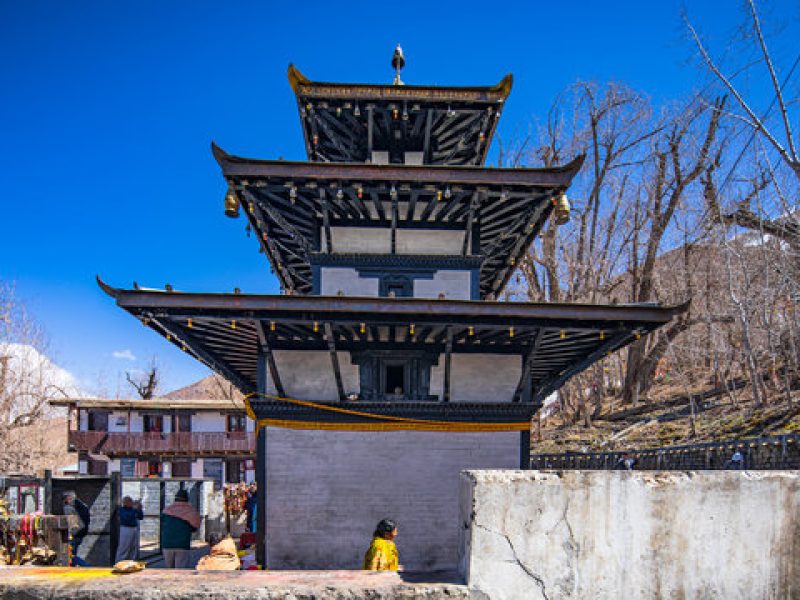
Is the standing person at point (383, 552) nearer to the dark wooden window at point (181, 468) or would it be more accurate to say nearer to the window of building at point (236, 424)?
the window of building at point (236, 424)

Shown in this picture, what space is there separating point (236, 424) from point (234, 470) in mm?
3336

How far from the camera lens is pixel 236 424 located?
41031mm

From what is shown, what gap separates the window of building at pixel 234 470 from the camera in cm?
4091

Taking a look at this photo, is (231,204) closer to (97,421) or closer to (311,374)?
(311,374)

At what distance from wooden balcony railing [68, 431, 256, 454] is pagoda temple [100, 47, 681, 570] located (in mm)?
29627

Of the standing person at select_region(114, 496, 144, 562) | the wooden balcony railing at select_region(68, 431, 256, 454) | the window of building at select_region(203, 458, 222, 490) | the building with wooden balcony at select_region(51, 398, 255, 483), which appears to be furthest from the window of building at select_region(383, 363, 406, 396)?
the window of building at select_region(203, 458, 222, 490)

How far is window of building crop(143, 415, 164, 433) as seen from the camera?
131 feet

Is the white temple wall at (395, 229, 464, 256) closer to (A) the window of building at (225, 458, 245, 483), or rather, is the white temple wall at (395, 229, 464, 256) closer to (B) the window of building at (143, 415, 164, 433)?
(A) the window of building at (225, 458, 245, 483)

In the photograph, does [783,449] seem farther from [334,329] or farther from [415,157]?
[415,157]

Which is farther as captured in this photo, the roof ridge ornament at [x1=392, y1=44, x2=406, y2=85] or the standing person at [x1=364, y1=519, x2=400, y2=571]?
the roof ridge ornament at [x1=392, y1=44, x2=406, y2=85]

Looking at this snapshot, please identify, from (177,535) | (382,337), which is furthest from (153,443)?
(382,337)

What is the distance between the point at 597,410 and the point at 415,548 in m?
24.4

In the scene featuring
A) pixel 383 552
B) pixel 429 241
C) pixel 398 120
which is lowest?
pixel 383 552

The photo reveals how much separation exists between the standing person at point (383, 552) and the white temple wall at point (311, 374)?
494 centimetres
